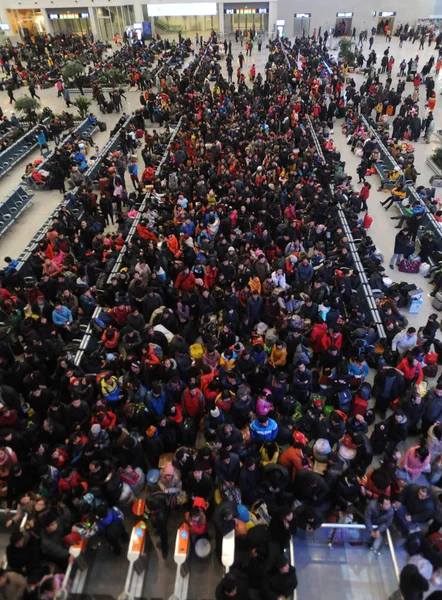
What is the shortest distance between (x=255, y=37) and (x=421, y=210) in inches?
1411

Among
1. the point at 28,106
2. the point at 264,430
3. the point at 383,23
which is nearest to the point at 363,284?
the point at 264,430

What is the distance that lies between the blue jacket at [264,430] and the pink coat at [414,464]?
1.77 meters

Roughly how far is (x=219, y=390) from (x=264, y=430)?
1156 mm

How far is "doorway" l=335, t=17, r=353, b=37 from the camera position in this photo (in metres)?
42.2

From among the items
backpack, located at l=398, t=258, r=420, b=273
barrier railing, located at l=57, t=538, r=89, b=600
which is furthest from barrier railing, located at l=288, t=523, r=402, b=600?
backpack, located at l=398, t=258, r=420, b=273

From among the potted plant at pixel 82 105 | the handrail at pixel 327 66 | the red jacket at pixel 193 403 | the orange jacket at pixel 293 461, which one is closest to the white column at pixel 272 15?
the handrail at pixel 327 66

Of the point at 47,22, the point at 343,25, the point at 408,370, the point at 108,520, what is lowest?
the point at 408,370

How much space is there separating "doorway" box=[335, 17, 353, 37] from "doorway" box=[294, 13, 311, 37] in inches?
116

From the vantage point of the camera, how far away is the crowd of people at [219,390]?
4.86m

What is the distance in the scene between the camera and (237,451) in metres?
5.57

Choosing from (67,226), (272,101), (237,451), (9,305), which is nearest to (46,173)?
(67,226)

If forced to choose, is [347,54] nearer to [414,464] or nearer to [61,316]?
[61,316]

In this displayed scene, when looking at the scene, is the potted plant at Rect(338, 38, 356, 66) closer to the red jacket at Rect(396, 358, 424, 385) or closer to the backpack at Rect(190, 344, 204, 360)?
the red jacket at Rect(396, 358, 424, 385)

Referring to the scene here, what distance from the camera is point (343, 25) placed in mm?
42281
